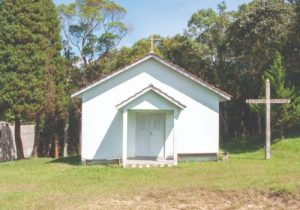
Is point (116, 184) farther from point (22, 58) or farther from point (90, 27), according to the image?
point (90, 27)

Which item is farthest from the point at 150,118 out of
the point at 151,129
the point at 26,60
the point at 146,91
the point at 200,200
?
the point at 200,200

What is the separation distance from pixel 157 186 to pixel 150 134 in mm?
7553

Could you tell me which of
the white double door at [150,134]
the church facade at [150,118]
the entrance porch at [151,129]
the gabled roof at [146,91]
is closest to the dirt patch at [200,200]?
the gabled roof at [146,91]

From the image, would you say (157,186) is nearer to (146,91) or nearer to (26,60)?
(146,91)

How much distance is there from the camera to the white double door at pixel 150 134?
72.3 feet

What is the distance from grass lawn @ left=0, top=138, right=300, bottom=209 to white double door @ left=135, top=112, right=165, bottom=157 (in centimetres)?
202

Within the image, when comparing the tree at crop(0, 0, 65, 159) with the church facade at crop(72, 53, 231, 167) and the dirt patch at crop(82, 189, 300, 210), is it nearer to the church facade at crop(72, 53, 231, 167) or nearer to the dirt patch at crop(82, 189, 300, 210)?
the church facade at crop(72, 53, 231, 167)

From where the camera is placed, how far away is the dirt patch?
1192 cm

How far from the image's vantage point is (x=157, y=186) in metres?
14.6

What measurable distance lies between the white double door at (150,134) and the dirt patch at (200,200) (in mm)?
8640

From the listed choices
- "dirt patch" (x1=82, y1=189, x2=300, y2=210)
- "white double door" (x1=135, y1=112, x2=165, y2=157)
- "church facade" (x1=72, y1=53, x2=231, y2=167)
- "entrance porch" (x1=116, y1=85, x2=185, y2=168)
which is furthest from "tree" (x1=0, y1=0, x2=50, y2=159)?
"dirt patch" (x1=82, y1=189, x2=300, y2=210)

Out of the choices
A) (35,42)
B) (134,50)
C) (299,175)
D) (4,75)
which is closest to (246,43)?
(134,50)

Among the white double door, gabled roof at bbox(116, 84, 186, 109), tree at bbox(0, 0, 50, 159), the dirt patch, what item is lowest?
the dirt patch

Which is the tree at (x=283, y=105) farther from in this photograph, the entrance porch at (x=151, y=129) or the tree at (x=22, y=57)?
the tree at (x=22, y=57)
